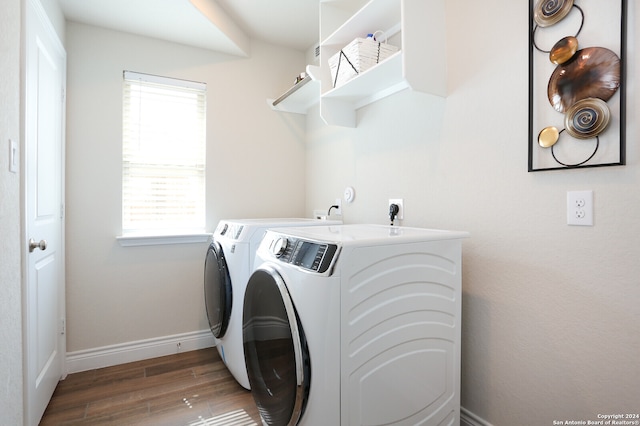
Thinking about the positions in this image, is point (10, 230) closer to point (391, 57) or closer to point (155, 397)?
point (155, 397)

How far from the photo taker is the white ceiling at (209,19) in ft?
6.51

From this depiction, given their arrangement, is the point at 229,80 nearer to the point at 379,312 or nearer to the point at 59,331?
the point at 59,331

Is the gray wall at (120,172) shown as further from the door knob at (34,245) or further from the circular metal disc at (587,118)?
the circular metal disc at (587,118)

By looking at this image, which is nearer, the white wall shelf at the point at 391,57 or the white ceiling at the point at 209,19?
the white wall shelf at the point at 391,57

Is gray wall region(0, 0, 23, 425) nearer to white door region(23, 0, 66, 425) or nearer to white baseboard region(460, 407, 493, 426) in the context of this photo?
white door region(23, 0, 66, 425)

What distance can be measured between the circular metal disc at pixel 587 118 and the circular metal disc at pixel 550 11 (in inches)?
12.6

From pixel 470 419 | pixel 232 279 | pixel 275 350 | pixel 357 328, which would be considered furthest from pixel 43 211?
pixel 470 419

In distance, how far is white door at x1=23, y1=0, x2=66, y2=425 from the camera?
1432 millimetres

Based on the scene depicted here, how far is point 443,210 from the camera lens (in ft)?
5.26

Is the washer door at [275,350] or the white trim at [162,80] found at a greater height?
the white trim at [162,80]

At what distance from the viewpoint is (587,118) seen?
3.46ft

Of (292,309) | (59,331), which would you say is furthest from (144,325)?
(292,309)

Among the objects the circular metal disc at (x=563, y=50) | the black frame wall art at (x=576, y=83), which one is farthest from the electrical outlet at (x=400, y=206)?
the circular metal disc at (x=563, y=50)

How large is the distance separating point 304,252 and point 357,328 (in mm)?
301
